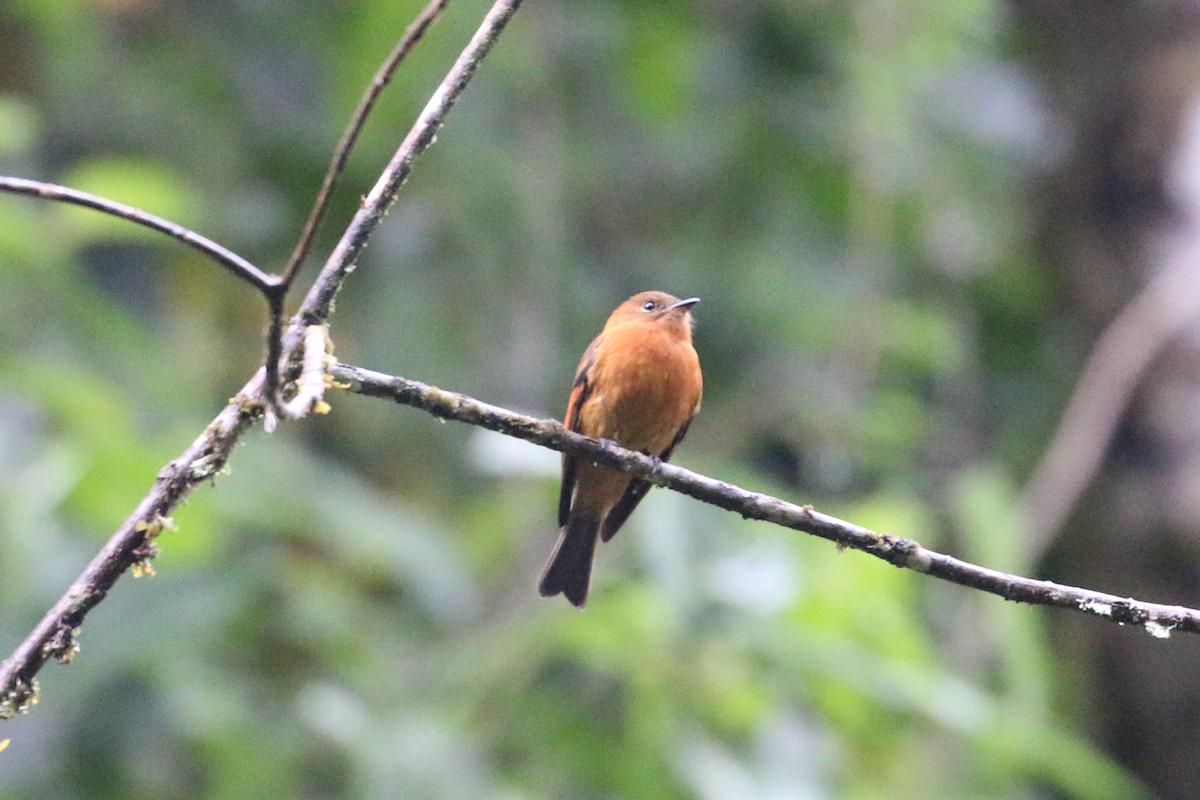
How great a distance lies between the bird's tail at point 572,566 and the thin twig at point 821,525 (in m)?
2.16

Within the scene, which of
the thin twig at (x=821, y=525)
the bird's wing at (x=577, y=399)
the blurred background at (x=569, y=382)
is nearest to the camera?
the thin twig at (x=821, y=525)

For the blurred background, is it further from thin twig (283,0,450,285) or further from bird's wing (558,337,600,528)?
thin twig (283,0,450,285)

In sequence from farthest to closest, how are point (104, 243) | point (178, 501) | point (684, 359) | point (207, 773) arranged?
point (104, 243) < point (207, 773) < point (684, 359) < point (178, 501)

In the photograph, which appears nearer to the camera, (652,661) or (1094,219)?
(652,661)

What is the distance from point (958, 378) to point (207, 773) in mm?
4295

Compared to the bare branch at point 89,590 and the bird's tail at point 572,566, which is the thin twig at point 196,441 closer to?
the bare branch at point 89,590

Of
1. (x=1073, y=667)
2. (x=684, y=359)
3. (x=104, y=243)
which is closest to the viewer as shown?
(x=684, y=359)

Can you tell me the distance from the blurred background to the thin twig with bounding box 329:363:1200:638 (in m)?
1.57

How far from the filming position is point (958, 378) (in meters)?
6.98

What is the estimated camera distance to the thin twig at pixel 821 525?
2.32 metres

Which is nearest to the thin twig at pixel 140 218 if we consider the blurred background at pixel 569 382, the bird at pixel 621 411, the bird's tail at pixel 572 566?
the blurred background at pixel 569 382

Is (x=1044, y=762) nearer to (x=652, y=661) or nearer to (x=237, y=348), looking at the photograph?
(x=652, y=661)

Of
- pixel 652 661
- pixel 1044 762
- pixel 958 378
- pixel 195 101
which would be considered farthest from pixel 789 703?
pixel 195 101

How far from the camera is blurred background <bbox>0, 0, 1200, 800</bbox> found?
4.34 metres
